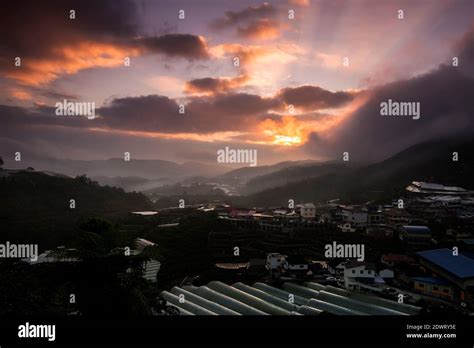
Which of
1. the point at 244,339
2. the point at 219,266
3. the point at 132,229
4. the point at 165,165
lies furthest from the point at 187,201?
the point at 244,339

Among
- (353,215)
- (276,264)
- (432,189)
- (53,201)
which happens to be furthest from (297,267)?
(53,201)

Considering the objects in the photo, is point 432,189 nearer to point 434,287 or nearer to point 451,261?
point 451,261

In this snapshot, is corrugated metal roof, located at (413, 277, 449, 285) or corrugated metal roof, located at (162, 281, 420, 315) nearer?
corrugated metal roof, located at (162, 281, 420, 315)

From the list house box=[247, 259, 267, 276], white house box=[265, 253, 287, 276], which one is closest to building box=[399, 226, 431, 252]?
white house box=[265, 253, 287, 276]

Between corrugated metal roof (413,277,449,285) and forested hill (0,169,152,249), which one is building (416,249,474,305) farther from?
forested hill (0,169,152,249)

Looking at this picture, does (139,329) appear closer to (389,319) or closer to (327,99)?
(389,319)

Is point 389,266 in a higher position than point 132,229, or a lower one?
lower
